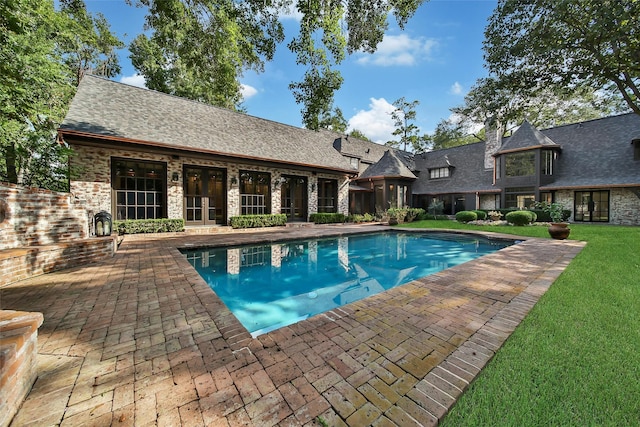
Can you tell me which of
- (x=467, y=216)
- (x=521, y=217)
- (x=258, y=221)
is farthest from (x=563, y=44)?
(x=258, y=221)

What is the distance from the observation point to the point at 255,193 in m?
13.2

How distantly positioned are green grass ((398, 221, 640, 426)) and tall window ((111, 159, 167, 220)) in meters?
11.7

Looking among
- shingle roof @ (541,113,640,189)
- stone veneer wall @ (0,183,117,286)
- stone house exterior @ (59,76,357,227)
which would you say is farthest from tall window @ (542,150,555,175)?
stone veneer wall @ (0,183,117,286)

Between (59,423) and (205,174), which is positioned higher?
(205,174)

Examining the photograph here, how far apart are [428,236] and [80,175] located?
14095 millimetres

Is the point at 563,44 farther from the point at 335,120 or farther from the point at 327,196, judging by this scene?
the point at 335,120

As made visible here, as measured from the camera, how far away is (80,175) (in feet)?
28.5

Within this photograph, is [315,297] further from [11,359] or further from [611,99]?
[611,99]

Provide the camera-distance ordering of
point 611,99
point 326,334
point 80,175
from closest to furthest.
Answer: point 326,334 → point 80,175 → point 611,99

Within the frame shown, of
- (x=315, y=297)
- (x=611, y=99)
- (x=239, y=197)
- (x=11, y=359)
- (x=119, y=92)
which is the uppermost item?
(x=611, y=99)

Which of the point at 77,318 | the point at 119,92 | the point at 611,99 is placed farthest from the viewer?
the point at 611,99

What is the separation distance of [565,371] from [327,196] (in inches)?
579

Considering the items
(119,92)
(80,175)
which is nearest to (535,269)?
(80,175)

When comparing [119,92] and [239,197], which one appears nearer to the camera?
[119,92]
